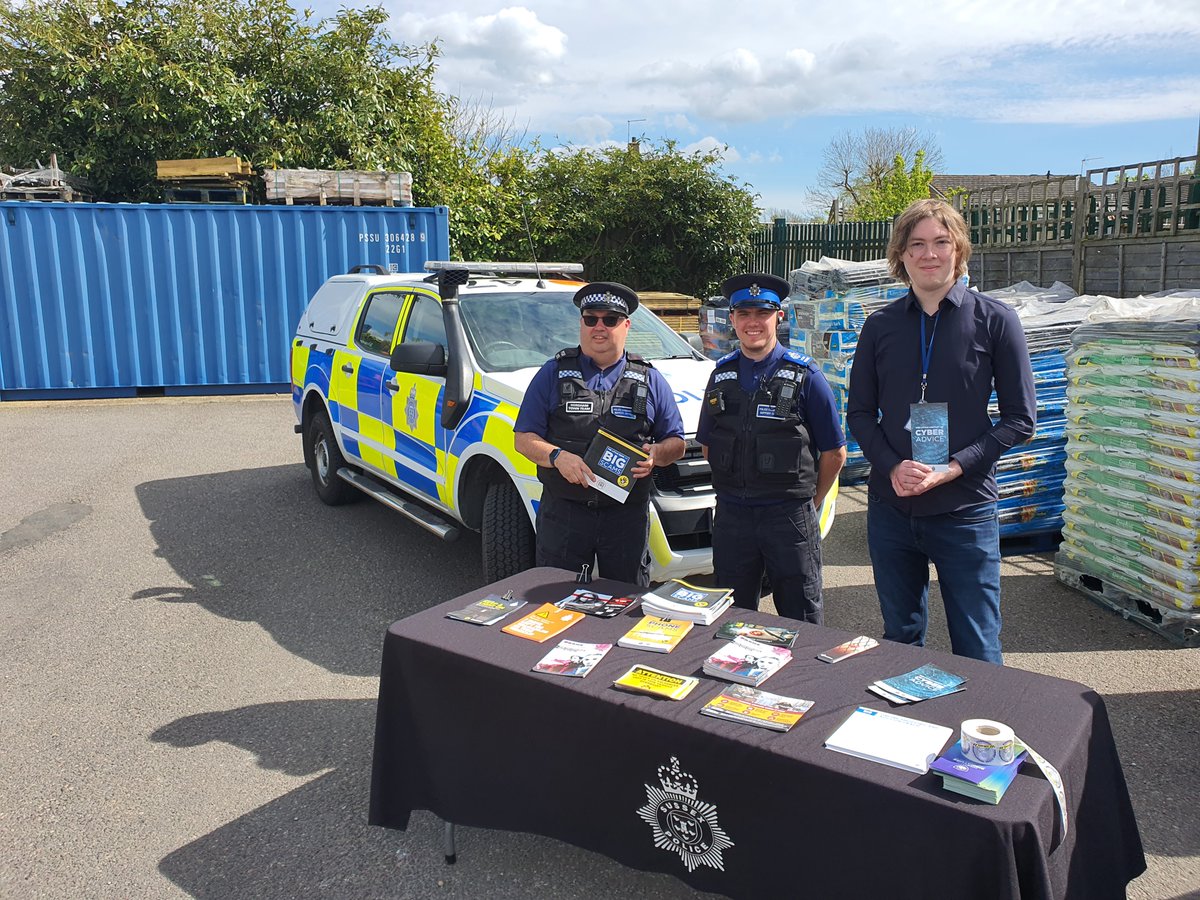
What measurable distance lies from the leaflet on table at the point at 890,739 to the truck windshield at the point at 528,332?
11.3ft

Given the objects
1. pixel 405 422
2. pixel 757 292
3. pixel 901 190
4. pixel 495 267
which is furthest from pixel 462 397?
pixel 901 190

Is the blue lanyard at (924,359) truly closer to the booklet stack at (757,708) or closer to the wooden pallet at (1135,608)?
the booklet stack at (757,708)

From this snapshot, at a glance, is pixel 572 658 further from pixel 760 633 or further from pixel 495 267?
pixel 495 267

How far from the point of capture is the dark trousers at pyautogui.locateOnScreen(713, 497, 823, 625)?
3420 millimetres

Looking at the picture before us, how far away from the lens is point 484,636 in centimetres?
283

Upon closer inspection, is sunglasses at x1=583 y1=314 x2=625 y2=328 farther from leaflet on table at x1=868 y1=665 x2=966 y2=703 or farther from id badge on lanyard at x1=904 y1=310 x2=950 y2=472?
leaflet on table at x1=868 y1=665 x2=966 y2=703

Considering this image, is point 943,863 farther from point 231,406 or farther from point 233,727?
point 231,406

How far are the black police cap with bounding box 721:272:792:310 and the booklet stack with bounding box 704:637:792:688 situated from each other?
130 centimetres

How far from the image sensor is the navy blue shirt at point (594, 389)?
3771 mm

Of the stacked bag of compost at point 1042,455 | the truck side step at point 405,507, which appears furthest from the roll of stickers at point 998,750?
the stacked bag of compost at point 1042,455

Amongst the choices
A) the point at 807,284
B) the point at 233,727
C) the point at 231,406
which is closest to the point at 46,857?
the point at 233,727

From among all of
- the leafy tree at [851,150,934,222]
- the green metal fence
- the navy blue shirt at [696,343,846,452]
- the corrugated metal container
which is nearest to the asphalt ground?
the navy blue shirt at [696,343,846,452]

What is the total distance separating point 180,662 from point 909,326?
382cm

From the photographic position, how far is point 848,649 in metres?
2.64
